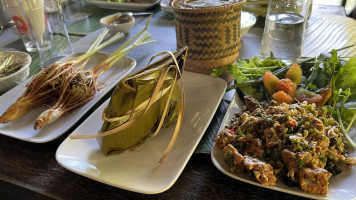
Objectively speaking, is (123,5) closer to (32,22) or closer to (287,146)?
(32,22)

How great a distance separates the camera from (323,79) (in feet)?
3.06

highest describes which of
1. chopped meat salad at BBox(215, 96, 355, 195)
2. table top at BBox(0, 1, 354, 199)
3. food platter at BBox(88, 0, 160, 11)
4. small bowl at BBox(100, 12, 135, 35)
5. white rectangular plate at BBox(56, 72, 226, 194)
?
food platter at BBox(88, 0, 160, 11)

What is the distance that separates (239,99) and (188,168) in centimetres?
33

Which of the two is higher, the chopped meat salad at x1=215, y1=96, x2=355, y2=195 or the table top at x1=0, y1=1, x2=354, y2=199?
the chopped meat salad at x1=215, y1=96, x2=355, y2=195

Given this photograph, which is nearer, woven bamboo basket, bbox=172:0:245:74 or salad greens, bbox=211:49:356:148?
salad greens, bbox=211:49:356:148

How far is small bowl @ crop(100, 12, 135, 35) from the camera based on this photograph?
5.39ft

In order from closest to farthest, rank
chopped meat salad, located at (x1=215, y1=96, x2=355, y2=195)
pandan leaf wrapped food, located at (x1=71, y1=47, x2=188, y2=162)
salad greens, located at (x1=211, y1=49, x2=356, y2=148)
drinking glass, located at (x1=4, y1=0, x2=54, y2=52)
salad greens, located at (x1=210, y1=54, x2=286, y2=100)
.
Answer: chopped meat salad, located at (x1=215, y1=96, x2=355, y2=195), pandan leaf wrapped food, located at (x1=71, y1=47, x2=188, y2=162), salad greens, located at (x1=211, y1=49, x2=356, y2=148), salad greens, located at (x1=210, y1=54, x2=286, y2=100), drinking glass, located at (x1=4, y1=0, x2=54, y2=52)

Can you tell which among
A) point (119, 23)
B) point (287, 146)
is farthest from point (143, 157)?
point (119, 23)

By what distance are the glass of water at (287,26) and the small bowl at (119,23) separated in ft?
2.79

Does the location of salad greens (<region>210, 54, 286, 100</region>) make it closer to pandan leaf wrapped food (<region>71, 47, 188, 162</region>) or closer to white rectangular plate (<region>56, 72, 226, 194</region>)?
white rectangular plate (<region>56, 72, 226, 194</region>)

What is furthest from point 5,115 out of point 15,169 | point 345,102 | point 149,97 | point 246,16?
point 246,16

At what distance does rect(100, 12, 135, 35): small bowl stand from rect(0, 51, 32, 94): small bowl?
565mm

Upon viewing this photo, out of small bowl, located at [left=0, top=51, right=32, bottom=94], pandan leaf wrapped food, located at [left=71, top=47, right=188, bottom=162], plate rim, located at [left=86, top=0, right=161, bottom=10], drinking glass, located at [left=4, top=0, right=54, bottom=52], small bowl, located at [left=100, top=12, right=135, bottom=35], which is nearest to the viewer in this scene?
pandan leaf wrapped food, located at [left=71, top=47, right=188, bottom=162]

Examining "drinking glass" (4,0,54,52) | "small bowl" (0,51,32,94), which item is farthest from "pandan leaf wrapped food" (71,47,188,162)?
"drinking glass" (4,0,54,52)
